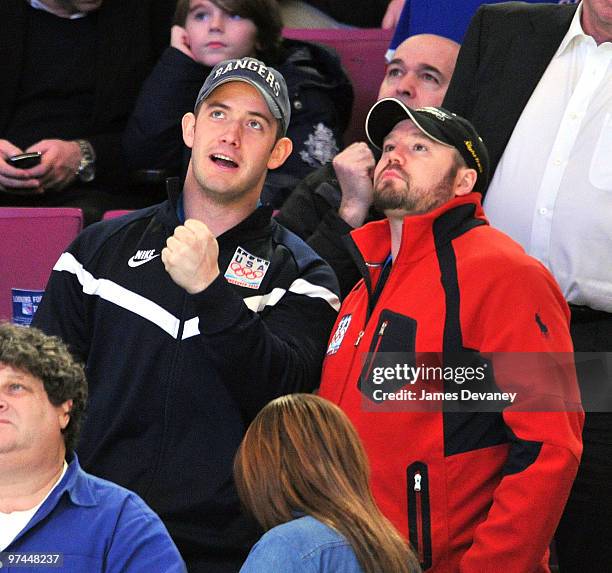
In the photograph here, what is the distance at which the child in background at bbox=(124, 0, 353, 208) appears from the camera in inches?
166

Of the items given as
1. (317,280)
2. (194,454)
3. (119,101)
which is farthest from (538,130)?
(119,101)

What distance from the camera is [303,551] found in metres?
2.27

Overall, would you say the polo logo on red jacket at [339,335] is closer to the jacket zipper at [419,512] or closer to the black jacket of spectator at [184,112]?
the jacket zipper at [419,512]

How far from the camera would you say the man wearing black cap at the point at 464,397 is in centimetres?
268

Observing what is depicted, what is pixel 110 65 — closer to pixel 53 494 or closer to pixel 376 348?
pixel 376 348

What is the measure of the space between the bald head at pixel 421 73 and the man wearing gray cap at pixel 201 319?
0.81 meters

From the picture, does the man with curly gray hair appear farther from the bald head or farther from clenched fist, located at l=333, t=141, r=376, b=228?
the bald head

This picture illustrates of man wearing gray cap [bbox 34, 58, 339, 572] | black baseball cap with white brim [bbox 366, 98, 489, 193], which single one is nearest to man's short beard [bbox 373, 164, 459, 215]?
black baseball cap with white brim [bbox 366, 98, 489, 193]

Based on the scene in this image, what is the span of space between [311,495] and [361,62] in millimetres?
2794

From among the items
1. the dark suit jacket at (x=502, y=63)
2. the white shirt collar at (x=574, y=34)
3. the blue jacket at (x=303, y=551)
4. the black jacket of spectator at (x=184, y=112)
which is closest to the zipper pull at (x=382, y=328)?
the blue jacket at (x=303, y=551)

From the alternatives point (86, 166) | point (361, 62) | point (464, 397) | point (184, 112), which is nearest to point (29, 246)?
point (86, 166)

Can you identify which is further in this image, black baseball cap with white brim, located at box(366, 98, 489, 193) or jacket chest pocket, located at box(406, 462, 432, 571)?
black baseball cap with white brim, located at box(366, 98, 489, 193)

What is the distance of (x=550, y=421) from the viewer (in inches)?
106

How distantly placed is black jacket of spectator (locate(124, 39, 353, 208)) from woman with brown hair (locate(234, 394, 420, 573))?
183 centimetres
